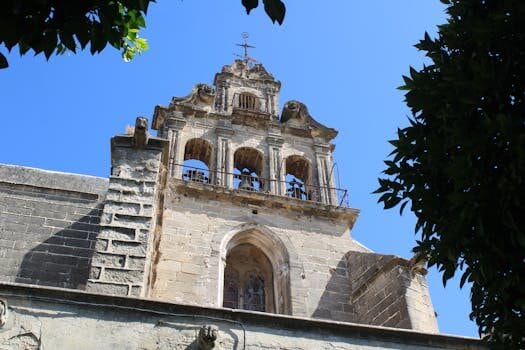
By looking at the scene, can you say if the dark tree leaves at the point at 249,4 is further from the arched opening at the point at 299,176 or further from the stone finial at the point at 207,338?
the arched opening at the point at 299,176

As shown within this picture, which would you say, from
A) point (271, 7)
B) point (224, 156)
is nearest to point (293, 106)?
point (224, 156)

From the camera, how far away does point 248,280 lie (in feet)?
45.0

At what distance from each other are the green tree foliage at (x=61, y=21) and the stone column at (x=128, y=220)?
4658 mm

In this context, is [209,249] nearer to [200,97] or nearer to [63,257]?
[63,257]

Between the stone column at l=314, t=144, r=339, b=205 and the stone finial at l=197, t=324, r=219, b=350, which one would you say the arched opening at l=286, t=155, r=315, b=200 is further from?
the stone finial at l=197, t=324, r=219, b=350

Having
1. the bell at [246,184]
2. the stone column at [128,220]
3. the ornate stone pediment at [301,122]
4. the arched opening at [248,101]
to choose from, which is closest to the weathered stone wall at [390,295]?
the bell at [246,184]

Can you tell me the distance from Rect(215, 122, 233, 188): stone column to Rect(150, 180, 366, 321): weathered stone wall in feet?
2.96

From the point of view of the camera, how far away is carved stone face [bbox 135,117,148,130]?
10.2m

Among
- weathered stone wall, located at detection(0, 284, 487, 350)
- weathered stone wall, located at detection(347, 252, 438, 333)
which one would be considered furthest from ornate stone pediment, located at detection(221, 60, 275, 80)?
weathered stone wall, located at detection(0, 284, 487, 350)

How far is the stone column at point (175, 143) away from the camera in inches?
581

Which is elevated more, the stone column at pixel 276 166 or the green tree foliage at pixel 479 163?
the stone column at pixel 276 166

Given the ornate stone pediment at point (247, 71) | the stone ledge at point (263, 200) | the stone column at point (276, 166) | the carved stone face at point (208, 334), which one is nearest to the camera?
the carved stone face at point (208, 334)

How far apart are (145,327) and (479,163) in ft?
12.6

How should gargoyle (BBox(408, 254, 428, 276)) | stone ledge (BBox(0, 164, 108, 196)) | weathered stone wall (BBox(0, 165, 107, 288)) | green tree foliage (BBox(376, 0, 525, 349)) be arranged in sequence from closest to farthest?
green tree foliage (BBox(376, 0, 525, 349)) → weathered stone wall (BBox(0, 165, 107, 288)) → gargoyle (BBox(408, 254, 428, 276)) → stone ledge (BBox(0, 164, 108, 196))
